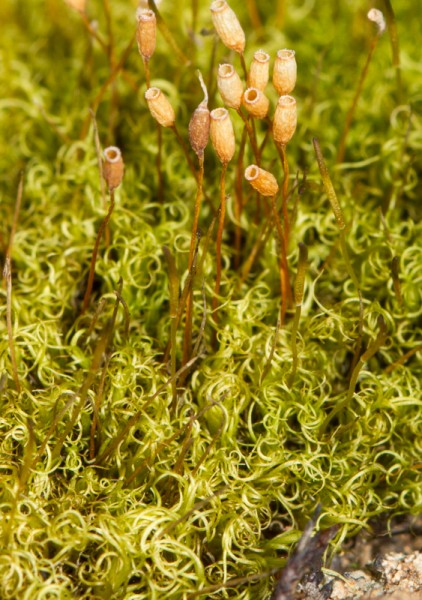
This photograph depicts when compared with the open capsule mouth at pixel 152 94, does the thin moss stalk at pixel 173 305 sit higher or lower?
→ lower

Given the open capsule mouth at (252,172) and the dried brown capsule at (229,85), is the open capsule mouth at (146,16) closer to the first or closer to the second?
the dried brown capsule at (229,85)

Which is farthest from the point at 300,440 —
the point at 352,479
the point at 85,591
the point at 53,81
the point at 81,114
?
the point at 53,81

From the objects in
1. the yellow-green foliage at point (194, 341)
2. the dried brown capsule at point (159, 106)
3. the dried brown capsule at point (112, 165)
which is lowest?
the yellow-green foliage at point (194, 341)

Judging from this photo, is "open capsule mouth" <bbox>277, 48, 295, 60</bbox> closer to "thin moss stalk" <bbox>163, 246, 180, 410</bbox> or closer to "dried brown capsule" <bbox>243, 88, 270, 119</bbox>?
"dried brown capsule" <bbox>243, 88, 270, 119</bbox>

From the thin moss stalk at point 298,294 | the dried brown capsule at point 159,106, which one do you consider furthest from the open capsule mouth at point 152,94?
the thin moss stalk at point 298,294

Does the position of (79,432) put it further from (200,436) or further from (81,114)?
(81,114)

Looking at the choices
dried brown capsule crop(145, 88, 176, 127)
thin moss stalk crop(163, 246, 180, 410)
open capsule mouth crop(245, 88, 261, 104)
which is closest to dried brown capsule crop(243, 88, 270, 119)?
open capsule mouth crop(245, 88, 261, 104)
